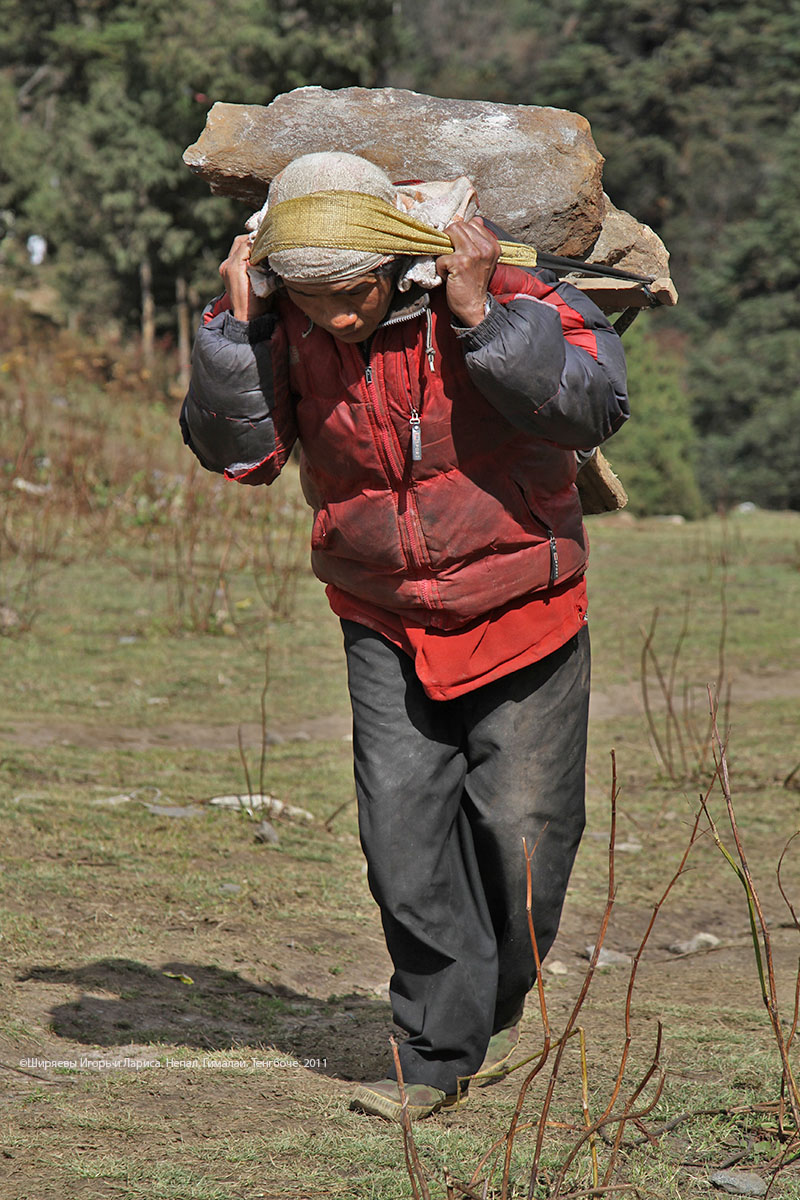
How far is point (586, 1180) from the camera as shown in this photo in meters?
2.13

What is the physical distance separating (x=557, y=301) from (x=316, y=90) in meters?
0.96

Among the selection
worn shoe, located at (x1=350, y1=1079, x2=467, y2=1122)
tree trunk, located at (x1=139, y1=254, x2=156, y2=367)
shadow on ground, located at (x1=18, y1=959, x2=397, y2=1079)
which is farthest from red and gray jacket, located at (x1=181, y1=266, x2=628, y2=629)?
tree trunk, located at (x1=139, y1=254, x2=156, y2=367)

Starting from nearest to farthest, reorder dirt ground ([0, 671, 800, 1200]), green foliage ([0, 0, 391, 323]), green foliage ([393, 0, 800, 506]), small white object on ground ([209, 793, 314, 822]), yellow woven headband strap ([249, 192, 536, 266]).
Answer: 1. yellow woven headband strap ([249, 192, 536, 266])
2. dirt ground ([0, 671, 800, 1200])
3. small white object on ground ([209, 793, 314, 822])
4. green foliage ([0, 0, 391, 323])
5. green foliage ([393, 0, 800, 506])

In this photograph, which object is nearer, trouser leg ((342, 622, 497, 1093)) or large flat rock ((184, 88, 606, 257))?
trouser leg ((342, 622, 497, 1093))

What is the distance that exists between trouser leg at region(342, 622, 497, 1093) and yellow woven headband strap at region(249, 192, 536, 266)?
2.56 feet

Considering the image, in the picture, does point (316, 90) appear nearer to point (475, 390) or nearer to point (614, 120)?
point (475, 390)

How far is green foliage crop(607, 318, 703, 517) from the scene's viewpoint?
54.9 ft

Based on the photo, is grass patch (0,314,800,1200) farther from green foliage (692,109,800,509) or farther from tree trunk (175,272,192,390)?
green foliage (692,109,800,509)

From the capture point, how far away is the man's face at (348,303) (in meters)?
2.21

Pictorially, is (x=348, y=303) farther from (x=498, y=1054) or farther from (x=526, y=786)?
(x=498, y=1054)

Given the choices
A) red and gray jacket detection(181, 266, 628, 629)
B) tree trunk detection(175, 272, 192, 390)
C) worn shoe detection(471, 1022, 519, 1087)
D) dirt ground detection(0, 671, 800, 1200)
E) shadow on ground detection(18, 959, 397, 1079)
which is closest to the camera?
red and gray jacket detection(181, 266, 628, 629)

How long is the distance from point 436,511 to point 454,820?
64 cm

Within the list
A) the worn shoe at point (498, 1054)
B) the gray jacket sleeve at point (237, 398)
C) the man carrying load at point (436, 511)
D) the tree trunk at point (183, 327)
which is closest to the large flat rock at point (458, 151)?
the man carrying load at point (436, 511)

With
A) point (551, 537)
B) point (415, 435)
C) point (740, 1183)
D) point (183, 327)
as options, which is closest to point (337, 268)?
point (415, 435)
